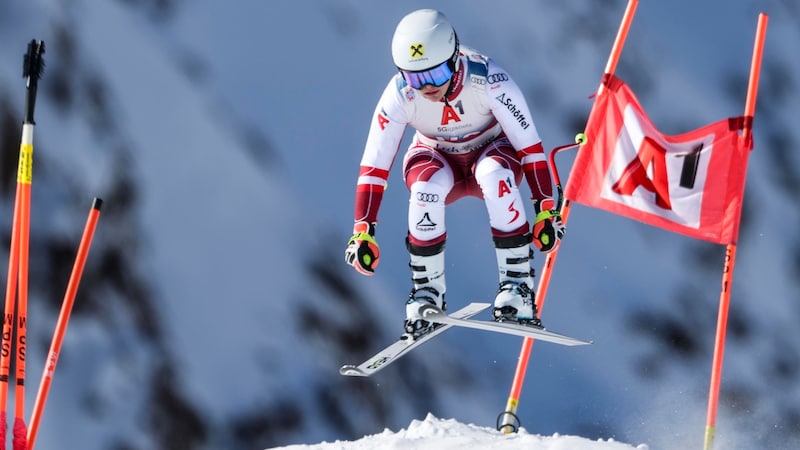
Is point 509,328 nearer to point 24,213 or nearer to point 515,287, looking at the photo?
point 515,287

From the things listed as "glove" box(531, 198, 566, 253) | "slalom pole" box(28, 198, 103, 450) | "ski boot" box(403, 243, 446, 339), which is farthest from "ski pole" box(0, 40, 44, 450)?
"glove" box(531, 198, 566, 253)

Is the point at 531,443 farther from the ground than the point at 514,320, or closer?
closer

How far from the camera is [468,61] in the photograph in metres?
7.91

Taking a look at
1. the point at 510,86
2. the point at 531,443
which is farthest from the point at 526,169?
the point at 531,443

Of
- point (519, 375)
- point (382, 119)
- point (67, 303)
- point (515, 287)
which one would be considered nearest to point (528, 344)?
point (519, 375)

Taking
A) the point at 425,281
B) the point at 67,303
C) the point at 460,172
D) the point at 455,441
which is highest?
the point at 460,172

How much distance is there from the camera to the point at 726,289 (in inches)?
387

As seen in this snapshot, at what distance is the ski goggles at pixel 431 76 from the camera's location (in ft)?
24.9

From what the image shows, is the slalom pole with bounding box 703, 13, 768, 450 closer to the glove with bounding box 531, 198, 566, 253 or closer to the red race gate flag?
the red race gate flag

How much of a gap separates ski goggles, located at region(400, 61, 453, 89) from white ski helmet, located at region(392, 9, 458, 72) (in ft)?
0.09

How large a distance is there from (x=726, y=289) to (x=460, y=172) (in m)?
2.93

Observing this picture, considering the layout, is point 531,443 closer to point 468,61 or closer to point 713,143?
point 468,61

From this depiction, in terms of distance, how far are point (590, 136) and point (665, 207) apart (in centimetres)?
92

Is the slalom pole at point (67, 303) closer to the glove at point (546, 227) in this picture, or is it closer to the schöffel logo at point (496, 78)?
the schöffel logo at point (496, 78)
